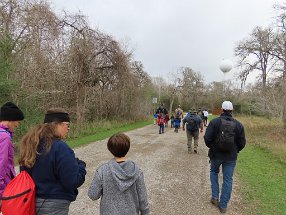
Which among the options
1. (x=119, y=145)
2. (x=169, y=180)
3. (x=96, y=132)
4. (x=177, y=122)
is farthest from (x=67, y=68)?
(x=119, y=145)

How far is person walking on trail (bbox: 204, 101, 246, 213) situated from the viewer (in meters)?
5.45

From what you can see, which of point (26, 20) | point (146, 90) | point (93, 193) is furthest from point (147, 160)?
point (146, 90)

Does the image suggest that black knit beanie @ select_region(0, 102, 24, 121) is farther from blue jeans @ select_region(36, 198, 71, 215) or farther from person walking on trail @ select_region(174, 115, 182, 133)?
person walking on trail @ select_region(174, 115, 182, 133)

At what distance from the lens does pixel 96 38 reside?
20.2m

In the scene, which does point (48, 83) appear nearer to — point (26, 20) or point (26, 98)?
point (26, 98)

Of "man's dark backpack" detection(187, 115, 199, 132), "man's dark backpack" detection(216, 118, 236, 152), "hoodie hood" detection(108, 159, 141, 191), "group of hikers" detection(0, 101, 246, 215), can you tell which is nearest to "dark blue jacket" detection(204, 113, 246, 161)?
"man's dark backpack" detection(216, 118, 236, 152)

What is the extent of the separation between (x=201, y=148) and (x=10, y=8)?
14.2 meters

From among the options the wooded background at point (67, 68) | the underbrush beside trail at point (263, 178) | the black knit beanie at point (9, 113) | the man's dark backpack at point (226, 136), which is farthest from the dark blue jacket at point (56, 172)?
the wooded background at point (67, 68)

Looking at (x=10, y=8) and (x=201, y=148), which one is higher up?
(x=10, y=8)

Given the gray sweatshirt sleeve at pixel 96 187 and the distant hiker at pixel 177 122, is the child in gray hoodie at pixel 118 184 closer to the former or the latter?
the gray sweatshirt sleeve at pixel 96 187

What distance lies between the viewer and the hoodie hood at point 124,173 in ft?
9.47

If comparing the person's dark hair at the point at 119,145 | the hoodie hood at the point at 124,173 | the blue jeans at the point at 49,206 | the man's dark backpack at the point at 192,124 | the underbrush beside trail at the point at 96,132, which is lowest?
the underbrush beside trail at the point at 96,132

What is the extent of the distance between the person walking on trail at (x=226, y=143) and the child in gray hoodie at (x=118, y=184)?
9.40ft

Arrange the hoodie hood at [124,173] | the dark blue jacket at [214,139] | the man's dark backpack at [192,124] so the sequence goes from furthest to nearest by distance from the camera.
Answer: the man's dark backpack at [192,124], the dark blue jacket at [214,139], the hoodie hood at [124,173]
